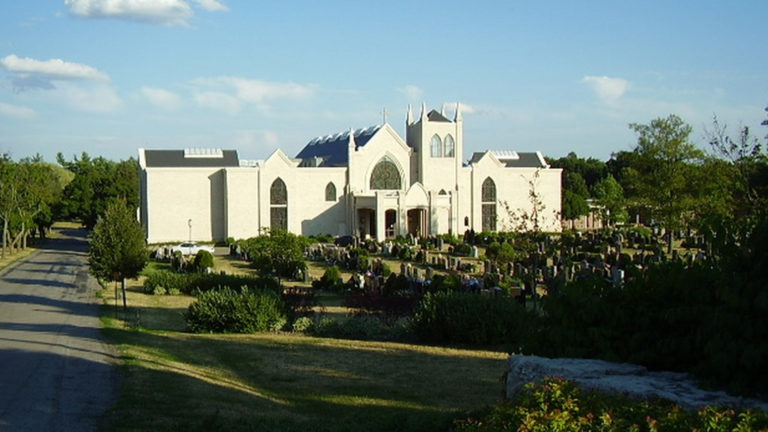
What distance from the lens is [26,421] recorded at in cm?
950

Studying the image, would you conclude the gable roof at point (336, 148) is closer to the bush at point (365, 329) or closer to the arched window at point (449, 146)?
the arched window at point (449, 146)

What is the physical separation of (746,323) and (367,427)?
3815 mm

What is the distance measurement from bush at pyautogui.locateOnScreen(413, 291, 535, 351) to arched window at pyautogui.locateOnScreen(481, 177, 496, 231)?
45403 mm

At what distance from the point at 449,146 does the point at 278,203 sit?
14.5m

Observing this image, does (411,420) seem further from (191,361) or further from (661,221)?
(661,221)

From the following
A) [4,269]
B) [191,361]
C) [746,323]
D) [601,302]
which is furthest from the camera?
[4,269]

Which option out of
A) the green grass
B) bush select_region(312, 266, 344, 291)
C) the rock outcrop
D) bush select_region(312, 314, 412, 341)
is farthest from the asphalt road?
bush select_region(312, 266, 344, 291)

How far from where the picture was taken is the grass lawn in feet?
29.8

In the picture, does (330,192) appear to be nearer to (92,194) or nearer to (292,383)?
(92,194)

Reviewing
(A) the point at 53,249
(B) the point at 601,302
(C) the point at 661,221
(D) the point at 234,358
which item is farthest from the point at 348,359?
(A) the point at 53,249

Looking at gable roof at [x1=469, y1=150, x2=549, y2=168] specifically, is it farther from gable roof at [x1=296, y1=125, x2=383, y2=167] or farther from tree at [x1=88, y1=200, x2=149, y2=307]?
tree at [x1=88, y1=200, x2=149, y2=307]

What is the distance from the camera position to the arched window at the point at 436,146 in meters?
61.7

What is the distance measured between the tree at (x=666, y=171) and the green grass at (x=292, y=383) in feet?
94.7

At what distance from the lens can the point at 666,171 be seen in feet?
140
